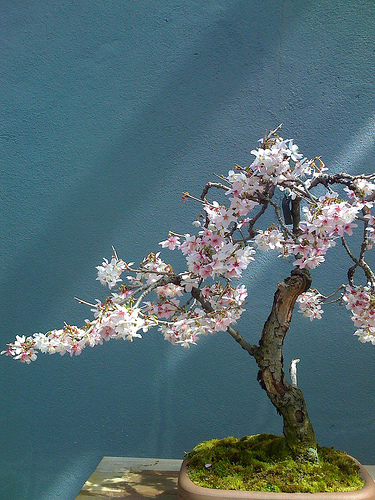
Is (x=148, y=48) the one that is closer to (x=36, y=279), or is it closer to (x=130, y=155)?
(x=130, y=155)

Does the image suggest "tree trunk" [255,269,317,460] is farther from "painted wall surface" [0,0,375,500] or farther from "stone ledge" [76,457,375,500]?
"painted wall surface" [0,0,375,500]

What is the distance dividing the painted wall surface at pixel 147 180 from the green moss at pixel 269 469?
1.78 ft

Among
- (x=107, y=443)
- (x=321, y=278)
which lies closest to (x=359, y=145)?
(x=321, y=278)

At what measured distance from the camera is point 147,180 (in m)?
1.79

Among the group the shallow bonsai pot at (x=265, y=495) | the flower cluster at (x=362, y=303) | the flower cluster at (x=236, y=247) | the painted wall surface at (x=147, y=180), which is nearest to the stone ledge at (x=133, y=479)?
the painted wall surface at (x=147, y=180)

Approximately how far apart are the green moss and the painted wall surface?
1.78 ft

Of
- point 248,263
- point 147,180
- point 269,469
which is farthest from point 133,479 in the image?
point 147,180

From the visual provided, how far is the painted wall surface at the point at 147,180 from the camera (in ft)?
5.71

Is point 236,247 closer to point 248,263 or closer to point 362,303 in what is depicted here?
point 248,263

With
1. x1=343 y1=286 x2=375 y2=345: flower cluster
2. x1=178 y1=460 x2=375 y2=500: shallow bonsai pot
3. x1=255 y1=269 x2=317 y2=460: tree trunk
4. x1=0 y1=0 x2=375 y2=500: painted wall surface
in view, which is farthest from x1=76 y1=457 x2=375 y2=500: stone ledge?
x1=343 y1=286 x2=375 y2=345: flower cluster

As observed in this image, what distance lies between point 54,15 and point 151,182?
771 millimetres

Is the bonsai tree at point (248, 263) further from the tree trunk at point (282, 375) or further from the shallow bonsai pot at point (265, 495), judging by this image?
the shallow bonsai pot at point (265, 495)

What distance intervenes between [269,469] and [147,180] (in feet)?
3.62

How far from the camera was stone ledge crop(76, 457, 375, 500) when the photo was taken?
1.29m
